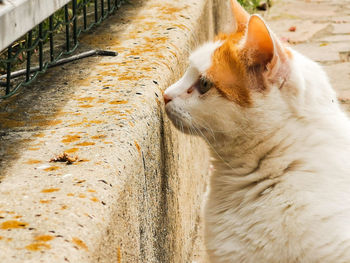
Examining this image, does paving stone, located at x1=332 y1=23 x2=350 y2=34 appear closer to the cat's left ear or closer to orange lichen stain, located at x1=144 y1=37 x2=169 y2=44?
orange lichen stain, located at x1=144 y1=37 x2=169 y2=44

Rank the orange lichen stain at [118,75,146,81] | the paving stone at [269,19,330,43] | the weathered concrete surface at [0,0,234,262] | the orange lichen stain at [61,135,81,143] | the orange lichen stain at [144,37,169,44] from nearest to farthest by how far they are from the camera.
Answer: the weathered concrete surface at [0,0,234,262], the orange lichen stain at [61,135,81,143], the orange lichen stain at [118,75,146,81], the orange lichen stain at [144,37,169,44], the paving stone at [269,19,330,43]

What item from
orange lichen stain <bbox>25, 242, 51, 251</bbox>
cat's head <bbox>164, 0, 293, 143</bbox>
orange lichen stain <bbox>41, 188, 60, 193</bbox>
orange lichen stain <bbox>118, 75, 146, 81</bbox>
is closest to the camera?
orange lichen stain <bbox>25, 242, 51, 251</bbox>

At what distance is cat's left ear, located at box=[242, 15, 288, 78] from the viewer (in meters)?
1.96

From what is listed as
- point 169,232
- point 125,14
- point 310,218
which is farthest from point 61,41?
point 310,218

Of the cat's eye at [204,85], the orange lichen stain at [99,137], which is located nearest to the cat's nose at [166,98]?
the cat's eye at [204,85]

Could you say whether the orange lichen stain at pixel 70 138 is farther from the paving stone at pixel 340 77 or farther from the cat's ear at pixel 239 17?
the paving stone at pixel 340 77

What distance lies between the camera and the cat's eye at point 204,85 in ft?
7.16

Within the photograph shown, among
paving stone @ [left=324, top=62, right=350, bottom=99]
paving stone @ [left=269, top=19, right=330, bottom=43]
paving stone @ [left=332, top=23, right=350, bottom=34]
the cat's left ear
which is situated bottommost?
paving stone @ [left=324, top=62, right=350, bottom=99]

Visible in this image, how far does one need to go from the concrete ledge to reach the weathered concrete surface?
0.33 m

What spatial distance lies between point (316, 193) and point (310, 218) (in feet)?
0.37

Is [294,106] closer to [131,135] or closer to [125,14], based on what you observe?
[131,135]

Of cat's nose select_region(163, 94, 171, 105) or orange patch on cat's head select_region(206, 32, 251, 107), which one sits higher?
orange patch on cat's head select_region(206, 32, 251, 107)

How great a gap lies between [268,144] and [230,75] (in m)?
0.32

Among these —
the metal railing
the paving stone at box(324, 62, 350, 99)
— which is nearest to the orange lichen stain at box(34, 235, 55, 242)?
the metal railing
